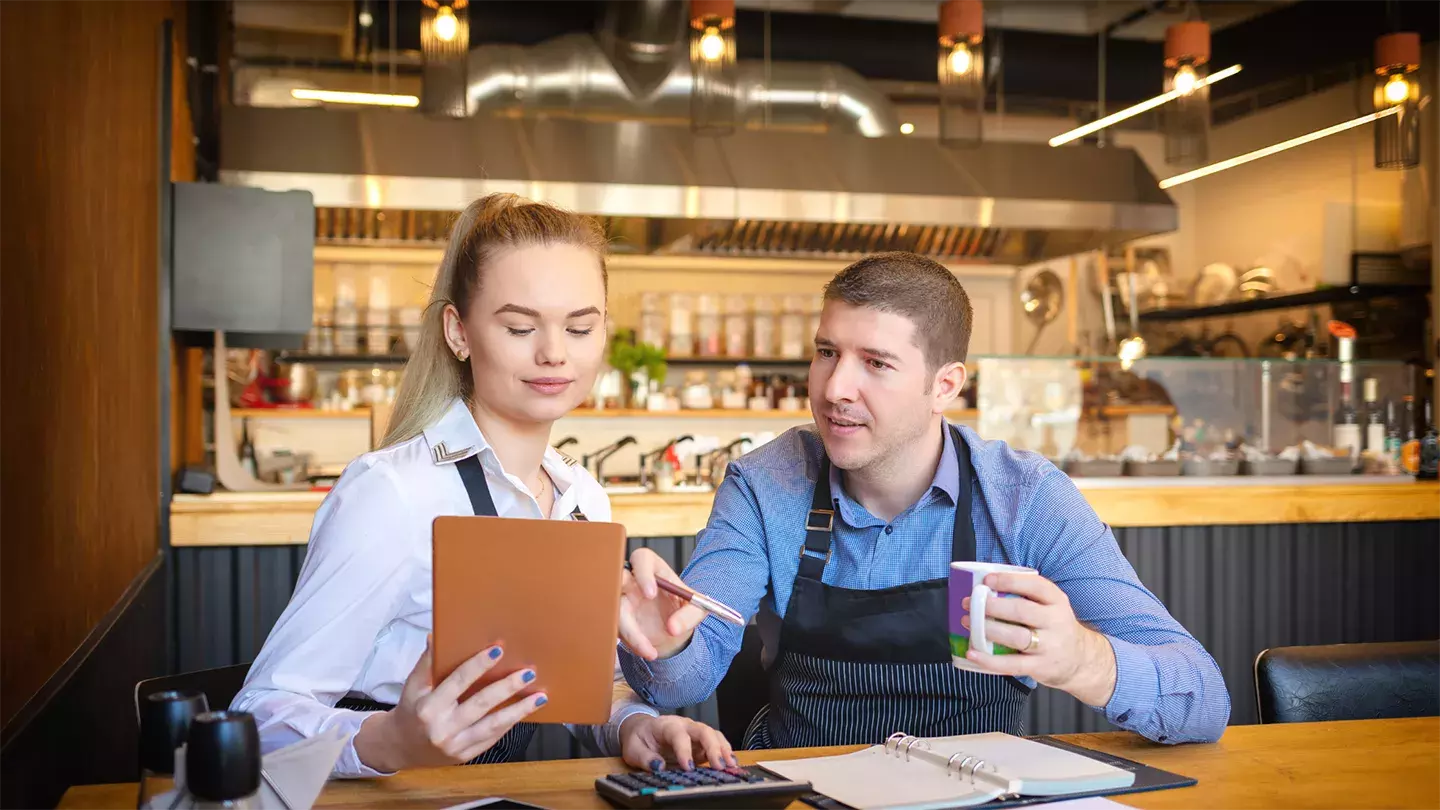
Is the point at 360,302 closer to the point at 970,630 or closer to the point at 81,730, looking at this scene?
the point at 81,730

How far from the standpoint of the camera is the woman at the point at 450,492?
52.1 inches

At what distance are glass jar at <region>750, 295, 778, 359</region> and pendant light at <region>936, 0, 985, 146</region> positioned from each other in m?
3.26

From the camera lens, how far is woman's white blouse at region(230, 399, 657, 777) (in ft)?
4.34

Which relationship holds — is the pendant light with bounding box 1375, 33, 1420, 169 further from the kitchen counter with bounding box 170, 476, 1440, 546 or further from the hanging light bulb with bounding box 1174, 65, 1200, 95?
the kitchen counter with bounding box 170, 476, 1440, 546

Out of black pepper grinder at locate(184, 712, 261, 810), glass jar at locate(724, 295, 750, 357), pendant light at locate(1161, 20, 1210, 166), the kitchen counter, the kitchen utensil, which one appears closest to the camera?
black pepper grinder at locate(184, 712, 261, 810)

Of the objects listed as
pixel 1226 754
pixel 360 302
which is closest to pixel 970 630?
pixel 1226 754

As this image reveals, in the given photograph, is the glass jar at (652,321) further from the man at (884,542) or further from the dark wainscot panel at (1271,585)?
the man at (884,542)

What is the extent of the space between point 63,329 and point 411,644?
69cm

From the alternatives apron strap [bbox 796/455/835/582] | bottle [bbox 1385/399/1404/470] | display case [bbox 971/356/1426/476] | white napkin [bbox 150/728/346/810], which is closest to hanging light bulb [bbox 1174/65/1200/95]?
display case [bbox 971/356/1426/476]

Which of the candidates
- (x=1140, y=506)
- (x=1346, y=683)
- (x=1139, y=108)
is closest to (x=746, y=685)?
(x=1346, y=683)

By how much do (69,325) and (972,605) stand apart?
134cm

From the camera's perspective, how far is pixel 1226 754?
150 cm

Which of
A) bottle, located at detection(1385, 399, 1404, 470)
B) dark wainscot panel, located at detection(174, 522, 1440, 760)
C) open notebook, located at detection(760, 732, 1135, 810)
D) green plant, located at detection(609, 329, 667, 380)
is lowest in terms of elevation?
dark wainscot panel, located at detection(174, 522, 1440, 760)

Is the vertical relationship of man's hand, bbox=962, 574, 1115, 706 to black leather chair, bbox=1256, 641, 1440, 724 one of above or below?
above
